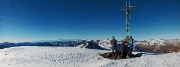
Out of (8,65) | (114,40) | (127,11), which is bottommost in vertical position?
(8,65)

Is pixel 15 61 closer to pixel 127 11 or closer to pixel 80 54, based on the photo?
pixel 80 54

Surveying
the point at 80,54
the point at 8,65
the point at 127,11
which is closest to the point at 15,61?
the point at 8,65

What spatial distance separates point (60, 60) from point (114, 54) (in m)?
7.35

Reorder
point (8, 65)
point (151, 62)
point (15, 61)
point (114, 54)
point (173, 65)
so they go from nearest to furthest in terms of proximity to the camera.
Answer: point (173, 65)
point (151, 62)
point (8, 65)
point (15, 61)
point (114, 54)

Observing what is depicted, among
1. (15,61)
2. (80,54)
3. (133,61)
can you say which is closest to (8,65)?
(15,61)

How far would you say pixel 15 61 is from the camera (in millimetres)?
23828

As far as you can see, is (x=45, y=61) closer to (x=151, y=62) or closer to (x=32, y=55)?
(x=32, y=55)

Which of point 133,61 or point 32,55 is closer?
point 133,61

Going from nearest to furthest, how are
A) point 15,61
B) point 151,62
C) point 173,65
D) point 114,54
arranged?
1. point 173,65
2. point 151,62
3. point 15,61
4. point 114,54

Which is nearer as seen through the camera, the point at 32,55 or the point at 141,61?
the point at 141,61

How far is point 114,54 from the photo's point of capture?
90.5 ft

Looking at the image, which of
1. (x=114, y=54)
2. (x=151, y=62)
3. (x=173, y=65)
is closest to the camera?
(x=173, y=65)

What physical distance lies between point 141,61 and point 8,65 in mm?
13845

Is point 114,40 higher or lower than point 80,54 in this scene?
higher
